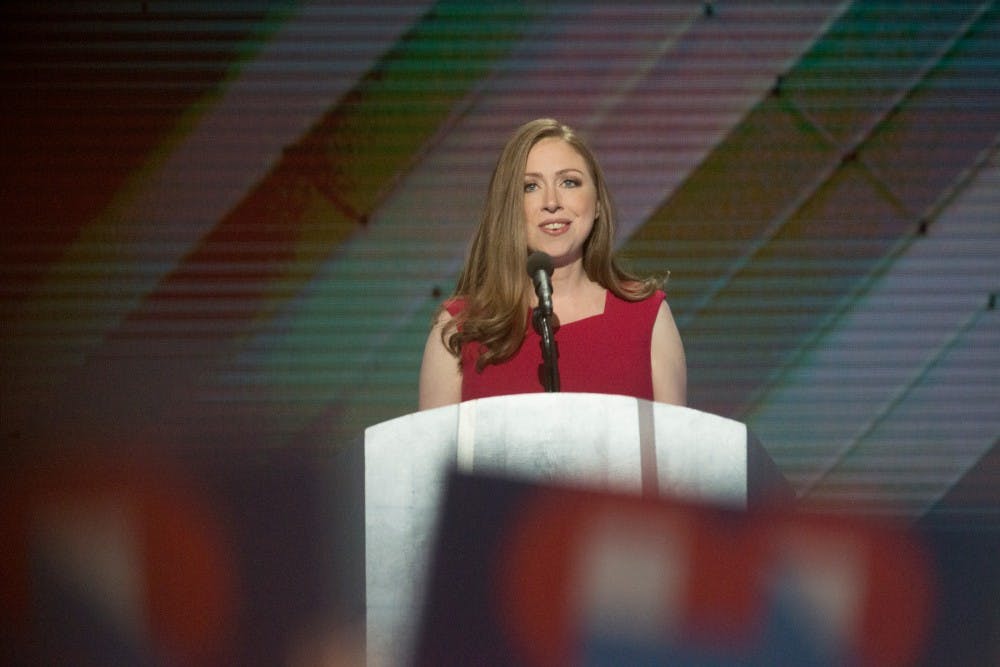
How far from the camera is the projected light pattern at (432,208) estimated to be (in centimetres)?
490

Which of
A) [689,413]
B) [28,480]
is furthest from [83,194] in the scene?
[689,413]

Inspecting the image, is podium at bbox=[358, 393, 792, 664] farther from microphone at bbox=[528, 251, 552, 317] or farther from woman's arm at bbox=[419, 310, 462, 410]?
woman's arm at bbox=[419, 310, 462, 410]

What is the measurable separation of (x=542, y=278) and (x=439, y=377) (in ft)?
1.37

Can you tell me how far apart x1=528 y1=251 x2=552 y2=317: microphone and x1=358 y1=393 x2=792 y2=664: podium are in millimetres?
558

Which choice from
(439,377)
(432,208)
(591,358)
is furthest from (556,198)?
(432,208)

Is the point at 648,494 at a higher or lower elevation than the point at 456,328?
lower

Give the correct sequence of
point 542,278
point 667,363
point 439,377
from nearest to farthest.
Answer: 1. point 542,278
2. point 439,377
3. point 667,363

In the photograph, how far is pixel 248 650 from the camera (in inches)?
65.3

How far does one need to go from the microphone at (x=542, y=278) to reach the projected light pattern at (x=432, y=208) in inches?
104

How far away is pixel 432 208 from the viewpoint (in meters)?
4.95

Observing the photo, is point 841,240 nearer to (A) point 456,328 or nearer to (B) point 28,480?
(A) point 456,328

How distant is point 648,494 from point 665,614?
0.46ft

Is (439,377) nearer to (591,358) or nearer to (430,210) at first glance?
(591,358)

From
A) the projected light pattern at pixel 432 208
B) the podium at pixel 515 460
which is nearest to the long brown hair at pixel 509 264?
the podium at pixel 515 460
